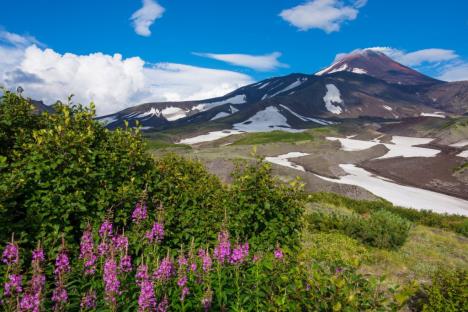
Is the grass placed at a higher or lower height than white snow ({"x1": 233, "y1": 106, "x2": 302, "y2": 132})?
lower

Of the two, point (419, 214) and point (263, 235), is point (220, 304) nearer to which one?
point (263, 235)

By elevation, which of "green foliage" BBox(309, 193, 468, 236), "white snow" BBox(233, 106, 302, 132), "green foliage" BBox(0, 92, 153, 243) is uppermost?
"white snow" BBox(233, 106, 302, 132)

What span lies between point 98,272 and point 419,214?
94.1 ft

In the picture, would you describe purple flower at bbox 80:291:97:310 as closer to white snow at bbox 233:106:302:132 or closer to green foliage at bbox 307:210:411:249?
green foliage at bbox 307:210:411:249

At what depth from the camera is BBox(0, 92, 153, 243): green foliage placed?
685cm

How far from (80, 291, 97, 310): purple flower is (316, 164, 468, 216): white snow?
36889mm

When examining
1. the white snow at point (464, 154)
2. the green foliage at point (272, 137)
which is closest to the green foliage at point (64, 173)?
the white snow at point (464, 154)

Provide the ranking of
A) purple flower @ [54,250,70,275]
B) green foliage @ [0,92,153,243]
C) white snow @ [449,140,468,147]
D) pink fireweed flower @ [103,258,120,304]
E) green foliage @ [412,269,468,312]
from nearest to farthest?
1. pink fireweed flower @ [103,258,120,304]
2. purple flower @ [54,250,70,275]
3. green foliage @ [0,92,153,243]
4. green foliage @ [412,269,468,312]
5. white snow @ [449,140,468,147]

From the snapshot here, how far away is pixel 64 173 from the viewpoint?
736 cm

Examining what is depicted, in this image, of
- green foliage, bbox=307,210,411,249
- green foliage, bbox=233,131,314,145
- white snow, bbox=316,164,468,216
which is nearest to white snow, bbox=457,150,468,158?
white snow, bbox=316,164,468,216

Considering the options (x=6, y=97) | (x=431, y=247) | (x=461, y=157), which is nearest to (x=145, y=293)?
(x=6, y=97)

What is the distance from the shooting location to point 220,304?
18.0 feet

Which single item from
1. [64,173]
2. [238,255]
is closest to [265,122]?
[64,173]

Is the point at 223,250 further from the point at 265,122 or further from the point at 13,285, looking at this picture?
the point at 265,122
